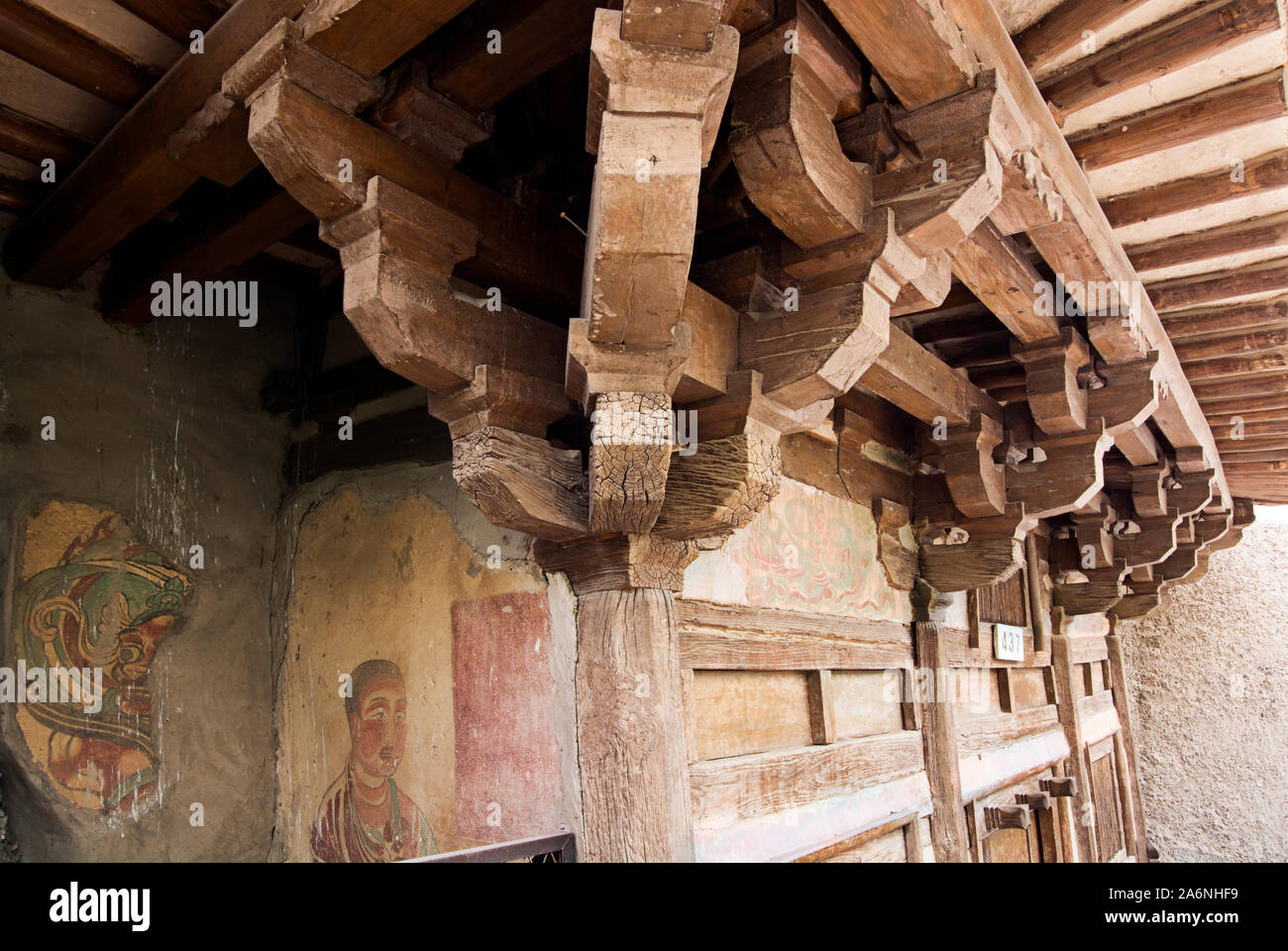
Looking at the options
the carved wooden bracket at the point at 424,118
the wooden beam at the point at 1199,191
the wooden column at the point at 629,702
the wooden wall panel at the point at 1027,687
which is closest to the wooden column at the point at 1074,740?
the wooden wall panel at the point at 1027,687

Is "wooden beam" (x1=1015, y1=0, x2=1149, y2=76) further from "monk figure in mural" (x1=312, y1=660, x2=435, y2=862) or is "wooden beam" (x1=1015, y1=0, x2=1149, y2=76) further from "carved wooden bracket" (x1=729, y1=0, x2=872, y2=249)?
"monk figure in mural" (x1=312, y1=660, x2=435, y2=862)

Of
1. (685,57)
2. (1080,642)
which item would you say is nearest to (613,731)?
(685,57)

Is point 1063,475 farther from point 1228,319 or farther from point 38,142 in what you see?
point 38,142

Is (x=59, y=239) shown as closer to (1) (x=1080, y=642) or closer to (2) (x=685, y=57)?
(2) (x=685, y=57)

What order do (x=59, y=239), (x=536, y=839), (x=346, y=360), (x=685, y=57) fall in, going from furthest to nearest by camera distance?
(x=346, y=360) < (x=59, y=239) < (x=536, y=839) < (x=685, y=57)

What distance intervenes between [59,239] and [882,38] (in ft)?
7.67

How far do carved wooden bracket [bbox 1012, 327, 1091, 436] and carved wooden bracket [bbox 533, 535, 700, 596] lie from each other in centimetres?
178

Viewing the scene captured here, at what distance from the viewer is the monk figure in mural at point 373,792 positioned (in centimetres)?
279

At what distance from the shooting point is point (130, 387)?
3059 mm

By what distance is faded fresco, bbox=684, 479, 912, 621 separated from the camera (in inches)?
116

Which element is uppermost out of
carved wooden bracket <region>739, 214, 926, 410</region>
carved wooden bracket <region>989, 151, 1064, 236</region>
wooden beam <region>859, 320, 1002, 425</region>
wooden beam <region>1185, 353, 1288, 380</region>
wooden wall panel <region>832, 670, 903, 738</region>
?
carved wooden bracket <region>989, 151, 1064, 236</region>

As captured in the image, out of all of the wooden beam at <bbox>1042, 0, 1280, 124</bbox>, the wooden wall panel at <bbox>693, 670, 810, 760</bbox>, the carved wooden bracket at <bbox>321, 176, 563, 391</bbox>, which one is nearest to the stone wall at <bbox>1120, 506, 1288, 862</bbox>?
the wooden wall panel at <bbox>693, 670, 810, 760</bbox>
